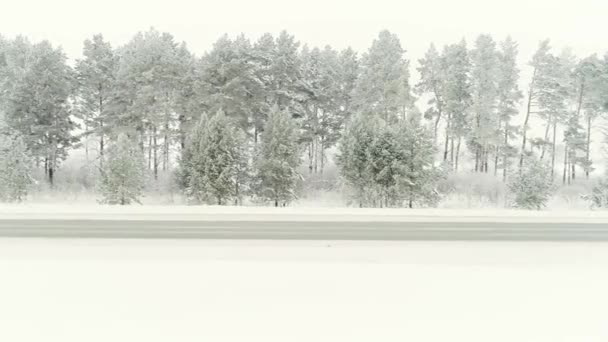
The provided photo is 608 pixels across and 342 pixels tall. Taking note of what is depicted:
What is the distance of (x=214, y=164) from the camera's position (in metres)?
30.7

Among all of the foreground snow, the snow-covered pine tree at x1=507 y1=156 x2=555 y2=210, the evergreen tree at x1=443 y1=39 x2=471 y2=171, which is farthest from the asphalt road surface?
the evergreen tree at x1=443 y1=39 x2=471 y2=171

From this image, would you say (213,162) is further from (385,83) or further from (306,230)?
(385,83)

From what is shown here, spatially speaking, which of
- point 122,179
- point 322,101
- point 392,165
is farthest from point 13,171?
point 392,165

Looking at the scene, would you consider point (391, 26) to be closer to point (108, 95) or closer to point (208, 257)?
point (108, 95)

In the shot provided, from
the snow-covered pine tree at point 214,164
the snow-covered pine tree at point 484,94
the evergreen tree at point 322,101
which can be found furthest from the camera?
the evergreen tree at point 322,101

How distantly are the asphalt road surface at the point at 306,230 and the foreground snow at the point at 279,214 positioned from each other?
3.73 feet

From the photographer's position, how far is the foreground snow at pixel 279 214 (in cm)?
2113

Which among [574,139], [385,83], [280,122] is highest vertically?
[385,83]

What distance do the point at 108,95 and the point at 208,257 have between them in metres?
29.7

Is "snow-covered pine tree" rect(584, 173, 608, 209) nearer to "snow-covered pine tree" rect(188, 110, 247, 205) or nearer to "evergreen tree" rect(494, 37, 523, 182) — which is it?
"evergreen tree" rect(494, 37, 523, 182)

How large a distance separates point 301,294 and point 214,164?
20801mm

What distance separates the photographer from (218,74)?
3597cm

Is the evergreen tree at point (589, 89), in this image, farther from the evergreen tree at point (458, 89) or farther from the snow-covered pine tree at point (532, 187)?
the snow-covered pine tree at point (532, 187)

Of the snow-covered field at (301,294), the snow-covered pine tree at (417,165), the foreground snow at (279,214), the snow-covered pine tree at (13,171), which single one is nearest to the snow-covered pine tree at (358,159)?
the snow-covered pine tree at (417,165)
